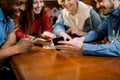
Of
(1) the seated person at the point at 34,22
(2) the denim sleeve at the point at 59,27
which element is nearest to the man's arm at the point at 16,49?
(1) the seated person at the point at 34,22

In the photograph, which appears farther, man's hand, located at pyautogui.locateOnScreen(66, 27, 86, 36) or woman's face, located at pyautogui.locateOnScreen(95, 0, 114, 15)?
man's hand, located at pyautogui.locateOnScreen(66, 27, 86, 36)

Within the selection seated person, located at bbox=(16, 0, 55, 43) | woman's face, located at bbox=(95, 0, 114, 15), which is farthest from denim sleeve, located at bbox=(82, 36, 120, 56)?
seated person, located at bbox=(16, 0, 55, 43)

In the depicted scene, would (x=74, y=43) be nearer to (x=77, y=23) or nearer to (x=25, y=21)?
(x=25, y=21)

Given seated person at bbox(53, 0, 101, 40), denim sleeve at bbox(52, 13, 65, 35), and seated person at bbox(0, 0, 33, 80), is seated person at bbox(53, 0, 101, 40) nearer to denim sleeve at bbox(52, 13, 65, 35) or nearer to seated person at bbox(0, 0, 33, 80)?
denim sleeve at bbox(52, 13, 65, 35)

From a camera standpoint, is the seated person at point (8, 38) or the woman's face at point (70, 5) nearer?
the seated person at point (8, 38)

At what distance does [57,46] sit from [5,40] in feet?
1.35

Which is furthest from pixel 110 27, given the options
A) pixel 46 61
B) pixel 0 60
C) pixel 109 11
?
pixel 0 60

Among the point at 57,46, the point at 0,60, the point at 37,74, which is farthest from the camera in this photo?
the point at 57,46

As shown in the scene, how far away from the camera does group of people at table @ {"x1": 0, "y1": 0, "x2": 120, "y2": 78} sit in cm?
158

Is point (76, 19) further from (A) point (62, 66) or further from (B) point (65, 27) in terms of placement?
(A) point (62, 66)

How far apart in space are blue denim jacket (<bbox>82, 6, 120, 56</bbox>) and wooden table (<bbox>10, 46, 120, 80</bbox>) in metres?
0.05

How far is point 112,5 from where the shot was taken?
173 cm

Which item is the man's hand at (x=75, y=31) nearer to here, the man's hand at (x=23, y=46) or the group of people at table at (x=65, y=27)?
the group of people at table at (x=65, y=27)

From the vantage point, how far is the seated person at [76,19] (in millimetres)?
2555
